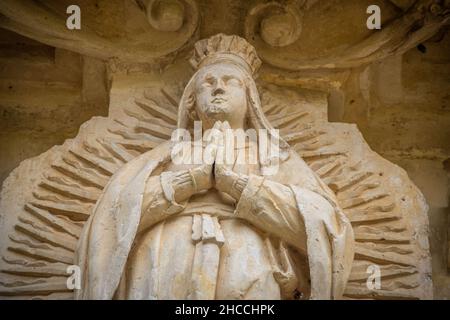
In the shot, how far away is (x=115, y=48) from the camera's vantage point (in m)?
5.03

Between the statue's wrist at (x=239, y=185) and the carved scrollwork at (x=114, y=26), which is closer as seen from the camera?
the statue's wrist at (x=239, y=185)

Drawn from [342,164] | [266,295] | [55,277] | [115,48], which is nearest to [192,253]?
[266,295]

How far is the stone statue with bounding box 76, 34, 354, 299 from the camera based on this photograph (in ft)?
13.1

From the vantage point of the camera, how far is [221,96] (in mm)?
4512

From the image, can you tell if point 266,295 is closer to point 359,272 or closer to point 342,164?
point 359,272

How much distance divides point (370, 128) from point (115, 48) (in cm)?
111

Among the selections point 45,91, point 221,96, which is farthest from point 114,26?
point 221,96

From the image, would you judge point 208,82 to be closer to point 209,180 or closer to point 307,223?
point 209,180

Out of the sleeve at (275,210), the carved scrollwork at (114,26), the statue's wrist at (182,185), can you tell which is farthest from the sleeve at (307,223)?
the carved scrollwork at (114,26)

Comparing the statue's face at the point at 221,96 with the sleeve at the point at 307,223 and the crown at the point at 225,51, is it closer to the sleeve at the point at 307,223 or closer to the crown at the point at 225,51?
the crown at the point at 225,51

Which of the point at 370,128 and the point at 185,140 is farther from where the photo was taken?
the point at 370,128

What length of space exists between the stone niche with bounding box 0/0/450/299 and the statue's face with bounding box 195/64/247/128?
0.31 metres

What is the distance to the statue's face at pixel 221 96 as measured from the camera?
4.49 m

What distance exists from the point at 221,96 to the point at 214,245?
694 millimetres
